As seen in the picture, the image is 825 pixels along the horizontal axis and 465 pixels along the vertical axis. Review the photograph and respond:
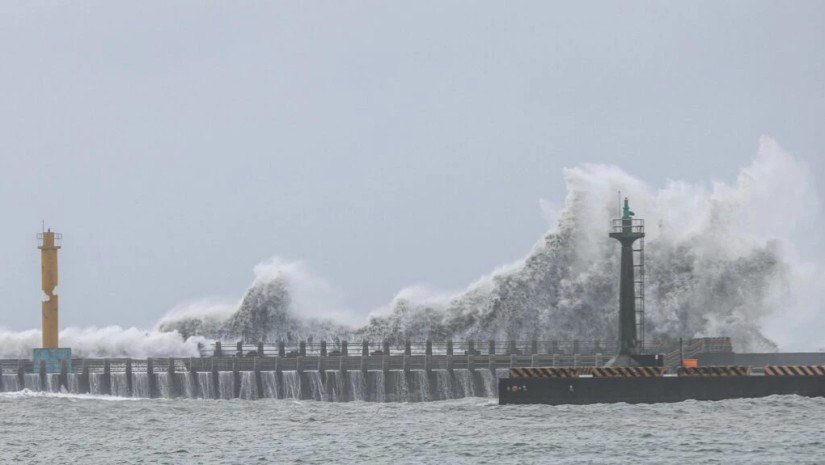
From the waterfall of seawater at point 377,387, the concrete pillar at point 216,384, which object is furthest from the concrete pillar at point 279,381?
the waterfall of seawater at point 377,387

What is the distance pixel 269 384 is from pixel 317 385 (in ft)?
8.26

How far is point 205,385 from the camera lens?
88125 millimetres

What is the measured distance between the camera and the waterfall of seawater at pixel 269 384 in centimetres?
8644

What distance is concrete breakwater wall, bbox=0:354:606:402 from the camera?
82.6 m

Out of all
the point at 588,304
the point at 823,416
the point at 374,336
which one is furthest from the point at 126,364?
the point at 823,416

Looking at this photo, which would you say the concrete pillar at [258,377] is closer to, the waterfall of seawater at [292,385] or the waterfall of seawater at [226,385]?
the waterfall of seawater at [226,385]

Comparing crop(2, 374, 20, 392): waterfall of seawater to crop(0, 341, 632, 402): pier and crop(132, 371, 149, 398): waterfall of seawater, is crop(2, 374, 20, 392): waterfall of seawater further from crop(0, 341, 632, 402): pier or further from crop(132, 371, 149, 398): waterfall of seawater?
crop(132, 371, 149, 398): waterfall of seawater

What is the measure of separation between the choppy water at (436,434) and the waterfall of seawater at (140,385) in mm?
12716

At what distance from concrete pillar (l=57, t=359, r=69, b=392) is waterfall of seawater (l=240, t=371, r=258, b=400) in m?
9.08

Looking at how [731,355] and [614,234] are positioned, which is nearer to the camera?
[614,234]

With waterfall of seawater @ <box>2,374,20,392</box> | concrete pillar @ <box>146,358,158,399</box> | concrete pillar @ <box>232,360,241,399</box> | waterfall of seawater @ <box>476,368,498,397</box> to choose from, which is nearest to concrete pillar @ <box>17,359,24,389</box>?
waterfall of seawater @ <box>2,374,20,392</box>

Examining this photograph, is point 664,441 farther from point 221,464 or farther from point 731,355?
point 731,355

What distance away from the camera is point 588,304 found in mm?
99312

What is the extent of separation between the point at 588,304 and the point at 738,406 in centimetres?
3338
